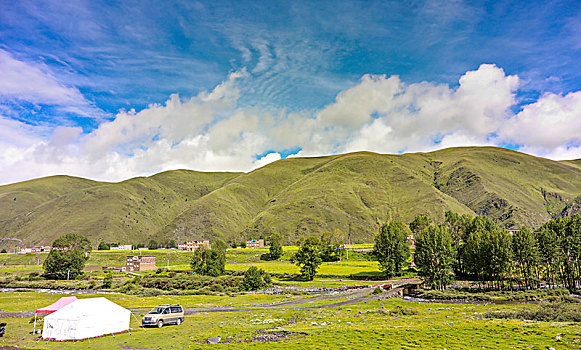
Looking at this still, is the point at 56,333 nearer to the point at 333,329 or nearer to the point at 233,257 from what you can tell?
the point at 333,329

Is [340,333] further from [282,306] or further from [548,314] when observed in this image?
[548,314]

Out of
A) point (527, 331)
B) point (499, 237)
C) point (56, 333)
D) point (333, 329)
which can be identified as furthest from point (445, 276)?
point (56, 333)

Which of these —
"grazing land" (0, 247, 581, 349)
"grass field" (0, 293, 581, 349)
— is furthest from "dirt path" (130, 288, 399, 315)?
"grass field" (0, 293, 581, 349)

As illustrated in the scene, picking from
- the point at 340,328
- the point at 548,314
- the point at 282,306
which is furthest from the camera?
the point at 282,306

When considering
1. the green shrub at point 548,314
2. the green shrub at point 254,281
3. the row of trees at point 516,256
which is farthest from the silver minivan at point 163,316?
the row of trees at point 516,256

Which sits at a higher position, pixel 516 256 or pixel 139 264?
pixel 516 256

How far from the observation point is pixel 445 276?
3214 inches

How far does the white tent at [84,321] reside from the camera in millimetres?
31188

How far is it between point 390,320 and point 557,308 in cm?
2577

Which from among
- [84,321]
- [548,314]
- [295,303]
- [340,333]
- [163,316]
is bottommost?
[295,303]

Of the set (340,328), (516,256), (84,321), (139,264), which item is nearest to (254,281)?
(340,328)

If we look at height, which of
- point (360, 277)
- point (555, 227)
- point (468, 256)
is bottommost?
point (360, 277)

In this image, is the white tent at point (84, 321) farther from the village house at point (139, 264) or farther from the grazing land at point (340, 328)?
the village house at point (139, 264)

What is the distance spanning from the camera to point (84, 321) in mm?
31625
